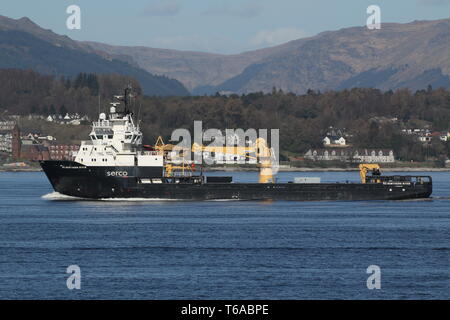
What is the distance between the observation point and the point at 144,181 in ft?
252

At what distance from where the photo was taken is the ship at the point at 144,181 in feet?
251

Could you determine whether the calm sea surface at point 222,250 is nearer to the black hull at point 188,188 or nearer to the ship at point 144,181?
the black hull at point 188,188

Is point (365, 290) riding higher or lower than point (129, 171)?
lower

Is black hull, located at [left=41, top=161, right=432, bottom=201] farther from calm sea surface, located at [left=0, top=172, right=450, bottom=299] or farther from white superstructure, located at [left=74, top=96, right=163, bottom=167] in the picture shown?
calm sea surface, located at [left=0, top=172, right=450, bottom=299]

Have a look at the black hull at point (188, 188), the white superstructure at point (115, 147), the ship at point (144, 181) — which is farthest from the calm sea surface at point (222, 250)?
the white superstructure at point (115, 147)

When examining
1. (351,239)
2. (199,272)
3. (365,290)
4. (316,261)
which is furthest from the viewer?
(351,239)

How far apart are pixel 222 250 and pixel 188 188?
3028 cm

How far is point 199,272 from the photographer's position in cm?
4097

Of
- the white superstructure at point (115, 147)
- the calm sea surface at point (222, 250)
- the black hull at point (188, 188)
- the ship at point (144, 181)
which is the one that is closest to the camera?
the calm sea surface at point (222, 250)

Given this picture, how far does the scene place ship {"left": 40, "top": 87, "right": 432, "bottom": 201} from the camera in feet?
251
